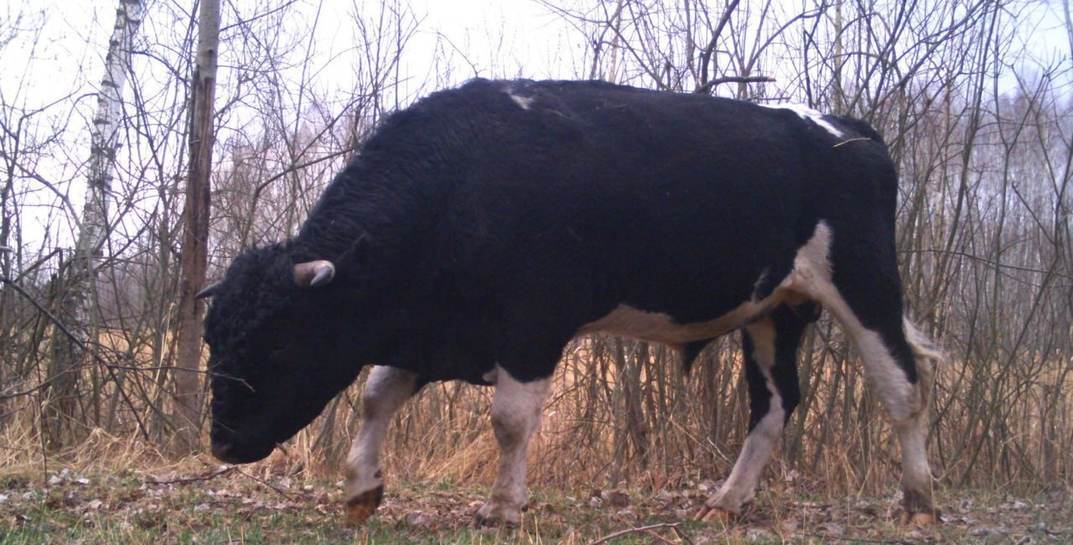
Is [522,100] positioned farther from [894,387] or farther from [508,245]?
[894,387]

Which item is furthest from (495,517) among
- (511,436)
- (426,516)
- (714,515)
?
(714,515)

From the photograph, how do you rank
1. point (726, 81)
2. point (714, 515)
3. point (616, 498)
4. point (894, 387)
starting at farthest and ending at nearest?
point (726, 81) < point (616, 498) < point (894, 387) < point (714, 515)

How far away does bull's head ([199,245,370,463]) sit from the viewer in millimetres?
5344

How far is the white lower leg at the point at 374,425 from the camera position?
5.81 meters

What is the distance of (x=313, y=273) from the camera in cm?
529

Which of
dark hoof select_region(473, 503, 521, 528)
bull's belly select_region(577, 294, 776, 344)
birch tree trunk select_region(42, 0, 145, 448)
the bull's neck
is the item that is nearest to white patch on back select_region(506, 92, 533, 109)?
the bull's neck

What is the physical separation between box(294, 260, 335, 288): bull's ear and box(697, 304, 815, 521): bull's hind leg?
117 inches

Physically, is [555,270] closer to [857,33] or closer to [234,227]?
[857,33]

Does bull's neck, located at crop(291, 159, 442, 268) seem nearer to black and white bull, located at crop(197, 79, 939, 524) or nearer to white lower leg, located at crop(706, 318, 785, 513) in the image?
black and white bull, located at crop(197, 79, 939, 524)

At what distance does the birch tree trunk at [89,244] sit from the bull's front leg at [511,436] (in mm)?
4346

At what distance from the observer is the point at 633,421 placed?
29.0 ft

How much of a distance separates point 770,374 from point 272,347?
3.31 metres

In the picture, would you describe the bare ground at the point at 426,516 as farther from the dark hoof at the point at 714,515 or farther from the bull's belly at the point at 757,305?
the bull's belly at the point at 757,305

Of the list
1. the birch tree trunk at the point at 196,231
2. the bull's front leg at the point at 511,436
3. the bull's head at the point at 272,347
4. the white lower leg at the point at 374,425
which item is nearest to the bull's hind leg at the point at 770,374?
the bull's front leg at the point at 511,436
